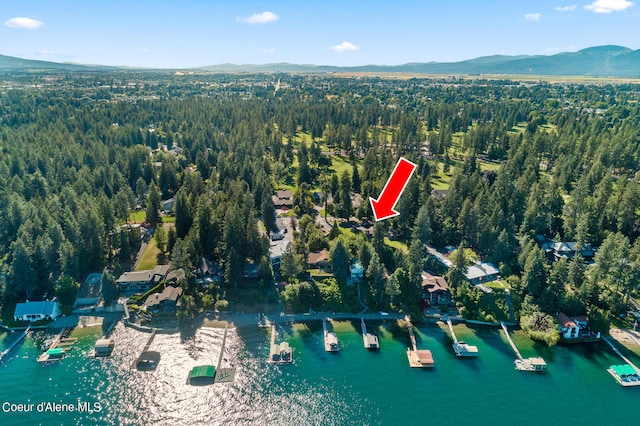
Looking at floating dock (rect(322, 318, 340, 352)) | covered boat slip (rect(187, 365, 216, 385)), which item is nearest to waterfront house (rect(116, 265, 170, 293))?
covered boat slip (rect(187, 365, 216, 385))

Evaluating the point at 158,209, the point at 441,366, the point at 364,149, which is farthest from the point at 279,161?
the point at 441,366

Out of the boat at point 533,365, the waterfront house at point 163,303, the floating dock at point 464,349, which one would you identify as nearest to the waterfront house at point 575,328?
the boat at point 533,365

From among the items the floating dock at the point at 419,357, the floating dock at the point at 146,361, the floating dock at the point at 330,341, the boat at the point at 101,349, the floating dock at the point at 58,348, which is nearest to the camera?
the floating dock at the point at 146,361

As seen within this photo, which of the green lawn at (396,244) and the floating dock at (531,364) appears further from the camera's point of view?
the green lawn at (396,244)

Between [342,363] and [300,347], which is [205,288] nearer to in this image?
[300,347]

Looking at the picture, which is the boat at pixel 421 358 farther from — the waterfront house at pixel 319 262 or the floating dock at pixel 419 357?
the waterfront house at pixel 319 262

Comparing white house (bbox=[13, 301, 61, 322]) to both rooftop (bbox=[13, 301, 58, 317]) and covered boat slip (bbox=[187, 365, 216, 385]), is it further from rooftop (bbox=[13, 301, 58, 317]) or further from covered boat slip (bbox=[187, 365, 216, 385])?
covered boat slip (bbox=[187, 365, 216, 385])

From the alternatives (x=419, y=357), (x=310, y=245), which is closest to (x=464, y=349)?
(x=419, y=357)

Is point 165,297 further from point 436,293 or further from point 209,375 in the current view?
point 436,293
